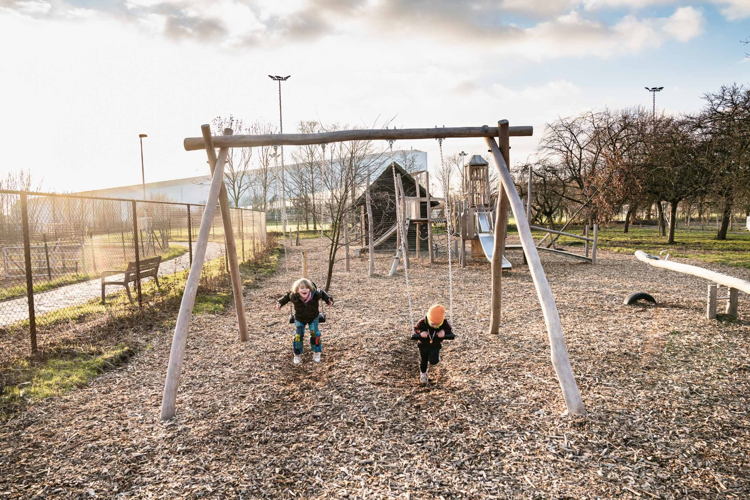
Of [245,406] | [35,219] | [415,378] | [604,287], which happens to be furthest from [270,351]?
[35,219]

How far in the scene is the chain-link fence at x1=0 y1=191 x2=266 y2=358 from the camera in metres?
8.02

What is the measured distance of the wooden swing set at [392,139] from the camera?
12.2 feet

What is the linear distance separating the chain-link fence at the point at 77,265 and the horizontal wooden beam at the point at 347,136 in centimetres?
375

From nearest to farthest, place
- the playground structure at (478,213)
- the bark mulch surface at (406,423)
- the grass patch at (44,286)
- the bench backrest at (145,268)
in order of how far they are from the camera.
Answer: the bark mulch surface at (406,423), the bench backrest at (145,268), the grass patch at (44,286), the playground structure at (478,213)

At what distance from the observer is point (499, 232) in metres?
5.40

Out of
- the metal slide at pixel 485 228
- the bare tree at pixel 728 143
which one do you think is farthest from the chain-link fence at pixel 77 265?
the bare tree at pixel 728 143

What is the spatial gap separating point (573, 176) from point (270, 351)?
29.3 metres

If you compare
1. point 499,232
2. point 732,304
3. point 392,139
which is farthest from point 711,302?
point 392,139

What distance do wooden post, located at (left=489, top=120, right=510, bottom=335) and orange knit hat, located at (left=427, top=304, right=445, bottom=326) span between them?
1.53m

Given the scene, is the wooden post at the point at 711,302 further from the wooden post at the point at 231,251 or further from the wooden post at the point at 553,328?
the wooden post at the point at 231,251

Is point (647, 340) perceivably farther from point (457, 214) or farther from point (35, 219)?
point (35, 219)

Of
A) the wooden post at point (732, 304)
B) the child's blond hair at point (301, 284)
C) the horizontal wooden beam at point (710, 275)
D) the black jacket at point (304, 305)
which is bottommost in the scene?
the wooden post at point (732, 304)

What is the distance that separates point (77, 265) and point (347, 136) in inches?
455

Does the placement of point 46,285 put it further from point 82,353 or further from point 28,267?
point 82,353
